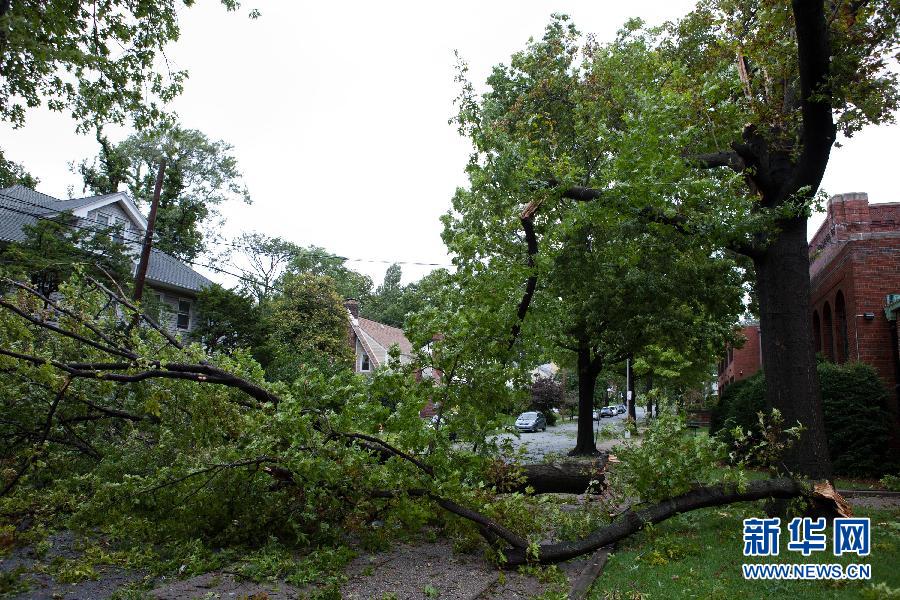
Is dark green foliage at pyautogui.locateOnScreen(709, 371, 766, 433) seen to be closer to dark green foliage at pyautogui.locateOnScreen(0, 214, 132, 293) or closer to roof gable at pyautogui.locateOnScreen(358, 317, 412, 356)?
dark green foliage at pyautogui.locateOnScreen(0, 214, 132, 293)

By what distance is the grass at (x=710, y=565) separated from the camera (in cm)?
463

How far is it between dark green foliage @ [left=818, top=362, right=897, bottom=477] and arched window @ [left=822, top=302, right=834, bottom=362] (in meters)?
4.90

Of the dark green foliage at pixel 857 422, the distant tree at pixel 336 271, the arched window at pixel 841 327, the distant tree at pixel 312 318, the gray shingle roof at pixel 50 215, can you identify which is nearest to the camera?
the dark green foliage at pixel 857 422

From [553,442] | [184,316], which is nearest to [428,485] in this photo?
[553,442]

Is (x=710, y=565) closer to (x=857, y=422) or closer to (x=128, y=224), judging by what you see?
(x=857, y=422)

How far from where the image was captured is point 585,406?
18500 millimetres

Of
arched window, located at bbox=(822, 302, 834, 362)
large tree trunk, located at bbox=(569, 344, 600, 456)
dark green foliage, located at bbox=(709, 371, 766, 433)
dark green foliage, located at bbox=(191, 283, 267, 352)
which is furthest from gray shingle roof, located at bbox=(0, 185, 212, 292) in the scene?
arched window, located at bbox=(822, 302, 834, 362)

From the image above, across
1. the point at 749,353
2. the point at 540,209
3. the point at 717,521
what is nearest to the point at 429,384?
the point at 540,209

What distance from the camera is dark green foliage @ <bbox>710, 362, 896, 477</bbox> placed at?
38.2 feet

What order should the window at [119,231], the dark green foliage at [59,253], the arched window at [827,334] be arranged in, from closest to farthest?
the dark green foliage at [59,253] < the arched window at [827,334] < the window at [119,231]

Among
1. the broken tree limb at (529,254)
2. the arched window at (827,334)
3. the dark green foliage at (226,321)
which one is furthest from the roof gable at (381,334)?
the broken tree limb at (529,254)

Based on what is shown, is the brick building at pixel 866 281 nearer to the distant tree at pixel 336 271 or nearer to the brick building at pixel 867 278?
the brick building at pixel 867 278

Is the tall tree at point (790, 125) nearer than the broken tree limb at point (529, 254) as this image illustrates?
Yes

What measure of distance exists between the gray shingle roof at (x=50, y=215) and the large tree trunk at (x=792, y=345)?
61.0 ft
